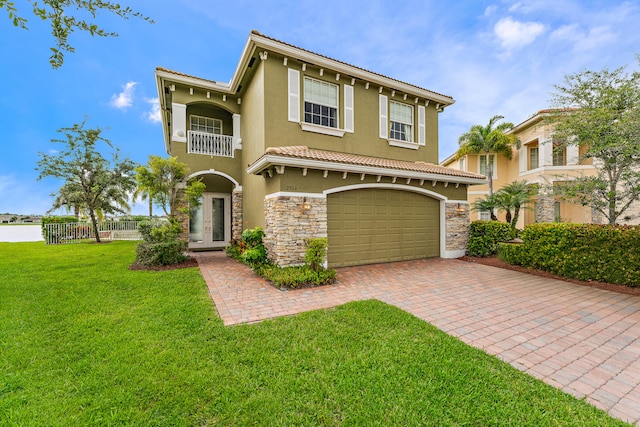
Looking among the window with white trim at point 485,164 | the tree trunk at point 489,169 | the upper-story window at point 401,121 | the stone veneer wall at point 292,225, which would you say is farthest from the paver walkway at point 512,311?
the window with white trim at point 485,164

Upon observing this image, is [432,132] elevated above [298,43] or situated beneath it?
situated beneath

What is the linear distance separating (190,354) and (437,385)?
3.04 m

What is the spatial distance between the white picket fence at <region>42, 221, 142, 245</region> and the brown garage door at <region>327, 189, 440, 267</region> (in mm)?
13811

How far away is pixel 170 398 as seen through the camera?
8.61 feet

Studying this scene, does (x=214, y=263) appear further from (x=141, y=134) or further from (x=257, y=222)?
(x=141, y=134)

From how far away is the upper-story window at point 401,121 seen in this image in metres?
11.8

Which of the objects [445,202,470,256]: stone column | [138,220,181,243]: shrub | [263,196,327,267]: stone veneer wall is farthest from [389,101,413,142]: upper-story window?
[138,220,181,243]: shrub

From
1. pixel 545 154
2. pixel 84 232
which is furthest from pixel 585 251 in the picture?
pixel 84 232

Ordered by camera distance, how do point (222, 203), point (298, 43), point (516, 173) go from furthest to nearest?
1. point (516, 173)
2. point (222, 203)
3. point (298, 43)

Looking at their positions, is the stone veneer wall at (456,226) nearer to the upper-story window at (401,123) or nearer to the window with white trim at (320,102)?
the upper-story window at (401,123)

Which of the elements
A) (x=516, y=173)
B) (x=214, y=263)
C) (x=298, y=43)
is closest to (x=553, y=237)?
(x=298, y=43)

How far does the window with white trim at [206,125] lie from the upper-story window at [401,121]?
819 cm

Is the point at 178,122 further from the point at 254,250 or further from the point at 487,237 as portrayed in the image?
the point at 487,237

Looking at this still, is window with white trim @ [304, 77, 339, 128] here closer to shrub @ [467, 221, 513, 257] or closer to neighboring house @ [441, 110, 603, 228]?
shrub @ [467, 221, 513, 257]
